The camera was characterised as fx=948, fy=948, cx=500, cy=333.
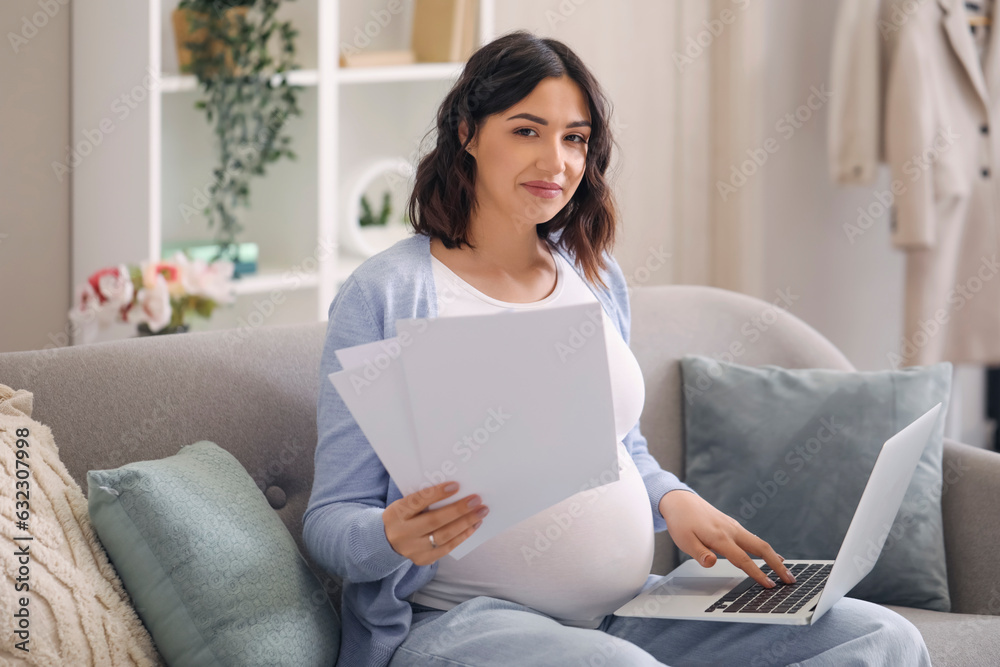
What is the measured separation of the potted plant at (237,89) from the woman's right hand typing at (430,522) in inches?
56.7

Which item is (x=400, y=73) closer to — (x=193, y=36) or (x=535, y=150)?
(x=193, y=36)

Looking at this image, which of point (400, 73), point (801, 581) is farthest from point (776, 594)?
point (400, 73)

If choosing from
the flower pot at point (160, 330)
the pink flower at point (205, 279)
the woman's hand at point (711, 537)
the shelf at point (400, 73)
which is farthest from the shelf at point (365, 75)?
the woman's hand at point (711, 537)

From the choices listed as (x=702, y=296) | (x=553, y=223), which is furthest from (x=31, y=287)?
(x=702, y=296)

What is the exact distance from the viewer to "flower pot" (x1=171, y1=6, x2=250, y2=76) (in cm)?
216

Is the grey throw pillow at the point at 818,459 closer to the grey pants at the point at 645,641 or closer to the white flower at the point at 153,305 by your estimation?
the grey pants at the point at 645,641

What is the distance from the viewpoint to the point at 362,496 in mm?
1139

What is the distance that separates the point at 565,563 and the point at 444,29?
1.81m

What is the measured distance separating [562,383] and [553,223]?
0.59 m

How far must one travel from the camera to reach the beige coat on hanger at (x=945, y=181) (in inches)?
113

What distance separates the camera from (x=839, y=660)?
3.62 feet

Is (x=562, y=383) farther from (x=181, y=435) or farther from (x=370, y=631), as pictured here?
(x=181, y=435)

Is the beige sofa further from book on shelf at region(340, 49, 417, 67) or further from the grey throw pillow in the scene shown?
book on shelf at region(340, 49, 417, 67)

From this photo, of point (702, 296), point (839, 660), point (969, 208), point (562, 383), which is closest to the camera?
point (562, 383)
